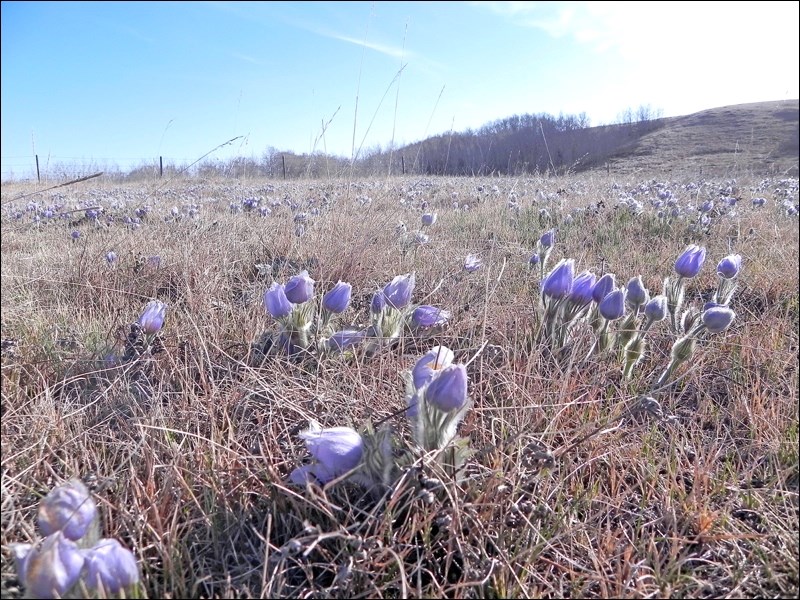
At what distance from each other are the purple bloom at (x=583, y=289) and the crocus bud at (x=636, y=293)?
0.16m

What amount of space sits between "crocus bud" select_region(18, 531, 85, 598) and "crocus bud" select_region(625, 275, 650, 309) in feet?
4.84

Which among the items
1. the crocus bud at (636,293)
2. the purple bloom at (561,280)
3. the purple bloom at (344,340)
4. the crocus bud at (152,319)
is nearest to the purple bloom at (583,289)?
the purple bloom at (561,280)

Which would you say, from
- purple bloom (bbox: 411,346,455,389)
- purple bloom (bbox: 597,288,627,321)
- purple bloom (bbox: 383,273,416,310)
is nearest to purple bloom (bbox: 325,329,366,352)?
purple bloom (bbox: 383,273,416,310)

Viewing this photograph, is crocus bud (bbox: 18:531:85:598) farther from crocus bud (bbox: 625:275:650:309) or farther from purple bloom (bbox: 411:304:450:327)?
crocus bud (bbox: 625:275:650:309)

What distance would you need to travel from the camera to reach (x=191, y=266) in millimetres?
2305

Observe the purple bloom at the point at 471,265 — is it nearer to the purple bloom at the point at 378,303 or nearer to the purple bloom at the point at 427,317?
the purple bloom at the point at 427,317

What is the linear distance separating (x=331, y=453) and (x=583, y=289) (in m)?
0.89

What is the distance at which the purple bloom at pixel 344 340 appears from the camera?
1.55m

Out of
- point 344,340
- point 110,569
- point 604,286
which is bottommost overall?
point 110,569

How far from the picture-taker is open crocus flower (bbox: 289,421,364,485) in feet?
3.20

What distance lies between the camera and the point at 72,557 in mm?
715

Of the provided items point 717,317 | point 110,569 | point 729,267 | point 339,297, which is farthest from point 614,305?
point 110,569

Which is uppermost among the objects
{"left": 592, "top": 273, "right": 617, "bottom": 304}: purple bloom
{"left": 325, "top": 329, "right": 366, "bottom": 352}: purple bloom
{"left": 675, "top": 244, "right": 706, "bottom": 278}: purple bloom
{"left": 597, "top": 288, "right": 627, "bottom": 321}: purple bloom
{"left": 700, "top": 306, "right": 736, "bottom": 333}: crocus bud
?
{"left": 675, "top": 244, "right": 706, "bottom": 278}: purple bloom

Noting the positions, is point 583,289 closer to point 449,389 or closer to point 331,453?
point 449,389
